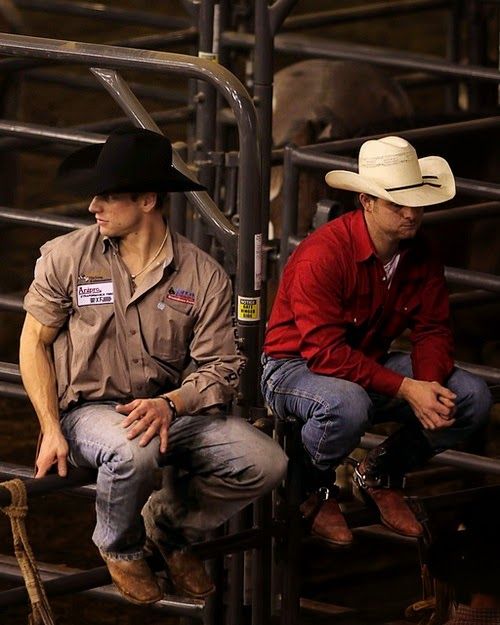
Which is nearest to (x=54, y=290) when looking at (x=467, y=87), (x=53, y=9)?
(x=53, y=9)

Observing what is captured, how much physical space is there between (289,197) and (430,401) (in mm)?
1120

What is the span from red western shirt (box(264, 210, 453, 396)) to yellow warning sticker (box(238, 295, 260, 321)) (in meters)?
0.12

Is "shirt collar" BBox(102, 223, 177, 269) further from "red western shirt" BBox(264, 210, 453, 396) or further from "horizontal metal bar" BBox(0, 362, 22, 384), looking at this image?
"horizontal metal bar" BBox(0, 362, 22, 384)

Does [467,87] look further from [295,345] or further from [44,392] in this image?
[44,392]

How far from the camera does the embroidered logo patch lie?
13.3 ft

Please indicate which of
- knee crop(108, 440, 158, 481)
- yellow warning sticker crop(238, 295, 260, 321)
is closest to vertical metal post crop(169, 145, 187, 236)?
yellow warning sticker crop(238, 295, 260, 321)

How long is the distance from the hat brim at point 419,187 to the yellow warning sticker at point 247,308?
0.43m

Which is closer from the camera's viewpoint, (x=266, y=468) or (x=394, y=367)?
(x=266, y=468)

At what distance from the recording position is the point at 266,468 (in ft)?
13.1

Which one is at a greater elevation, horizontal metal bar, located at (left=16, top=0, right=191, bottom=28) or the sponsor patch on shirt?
horizontal metal bar, located at (left=16, top=0, right=191, bottom=28)

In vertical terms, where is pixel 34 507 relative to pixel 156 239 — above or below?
below

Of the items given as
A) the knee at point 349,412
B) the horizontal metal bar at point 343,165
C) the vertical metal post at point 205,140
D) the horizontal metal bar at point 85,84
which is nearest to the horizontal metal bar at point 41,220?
the vertical metal post at point 205,140

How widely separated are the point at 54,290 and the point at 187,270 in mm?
340

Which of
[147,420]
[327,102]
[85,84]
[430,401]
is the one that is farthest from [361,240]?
[85,84]
